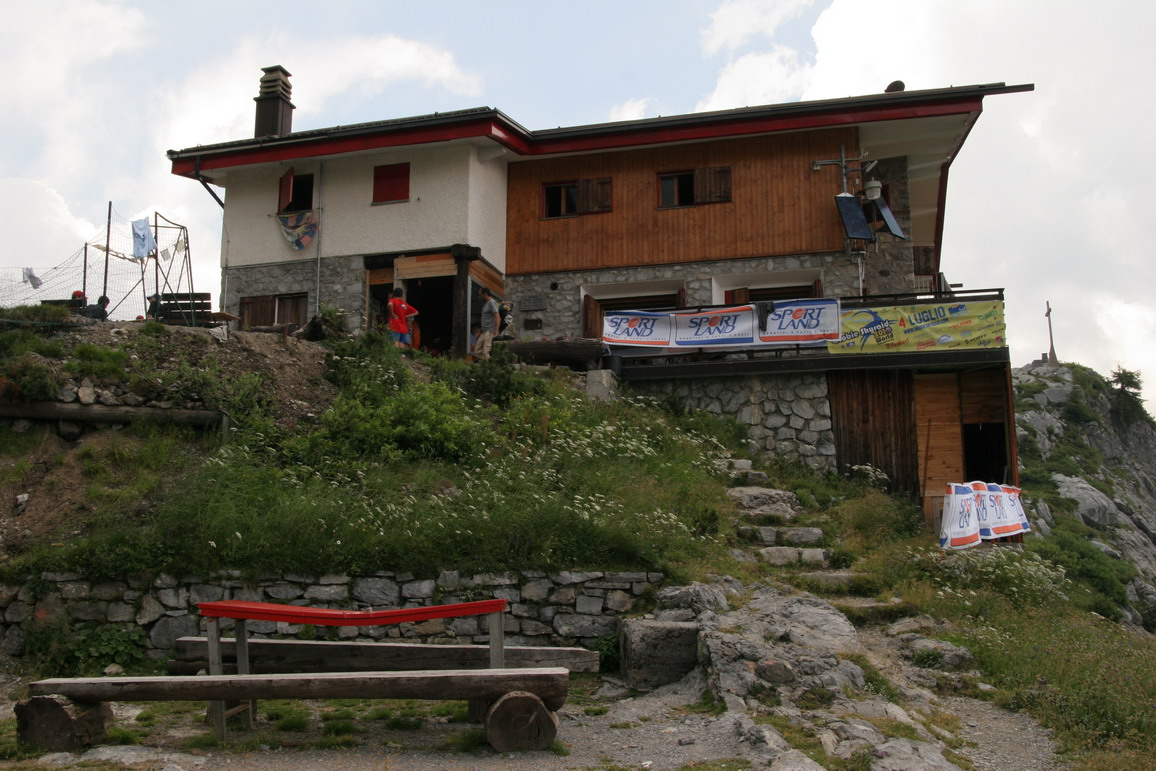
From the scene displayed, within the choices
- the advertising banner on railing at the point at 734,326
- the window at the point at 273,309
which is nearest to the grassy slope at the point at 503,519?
the advertising banner on railing at the point at 734,326

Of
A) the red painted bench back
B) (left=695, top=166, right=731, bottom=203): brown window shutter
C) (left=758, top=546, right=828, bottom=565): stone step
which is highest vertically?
(left=695, top=166, right=731, bottom=203): brown window shutter

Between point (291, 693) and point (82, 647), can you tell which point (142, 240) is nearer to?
point (82, 647)

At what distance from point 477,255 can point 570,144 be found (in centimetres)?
310

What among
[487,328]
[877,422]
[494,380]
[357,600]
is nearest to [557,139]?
[487,328]

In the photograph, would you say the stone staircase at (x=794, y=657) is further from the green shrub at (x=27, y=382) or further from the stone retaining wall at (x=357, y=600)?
the green shrub at (x=27, y=382)

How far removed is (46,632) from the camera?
9.61 metres

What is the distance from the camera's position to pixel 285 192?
68.8 feet

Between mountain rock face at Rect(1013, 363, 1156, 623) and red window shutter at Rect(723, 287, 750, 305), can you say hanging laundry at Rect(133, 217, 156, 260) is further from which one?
mountain rock face at Rect(1013, 363, 1156, 623)

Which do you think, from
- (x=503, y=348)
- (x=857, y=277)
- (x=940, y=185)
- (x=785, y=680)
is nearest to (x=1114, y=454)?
(x=940, y=185)

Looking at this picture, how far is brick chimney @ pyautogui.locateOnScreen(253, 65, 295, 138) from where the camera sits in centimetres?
2228

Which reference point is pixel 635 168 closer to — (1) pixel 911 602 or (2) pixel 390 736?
(1) pixel 911 602

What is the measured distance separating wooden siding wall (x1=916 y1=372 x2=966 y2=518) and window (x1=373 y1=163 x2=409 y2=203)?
1094 centimetres

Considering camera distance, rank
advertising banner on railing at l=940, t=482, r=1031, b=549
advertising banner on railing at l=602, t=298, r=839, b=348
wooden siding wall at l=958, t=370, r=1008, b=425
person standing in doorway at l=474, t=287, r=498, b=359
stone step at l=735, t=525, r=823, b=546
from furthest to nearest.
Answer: person standing in doorway at l=474, t=287, r=498, b=359
advertising banner on railing at l=602, t=298, r=839, b=348
wooden siding wall at l=958, t=370, r=1008, b=425
advertising banner on railing at l=940, t=482, r=1031, b=549
stone step at l=735, t=525, r=823, b=546

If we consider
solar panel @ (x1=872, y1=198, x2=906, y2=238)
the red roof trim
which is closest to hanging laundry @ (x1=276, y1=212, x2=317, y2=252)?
the red roof trim
